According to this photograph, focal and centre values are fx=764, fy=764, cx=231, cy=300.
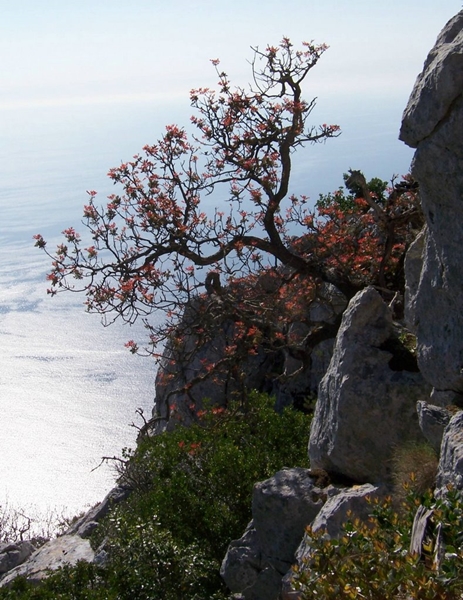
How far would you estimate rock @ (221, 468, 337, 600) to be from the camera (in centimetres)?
872

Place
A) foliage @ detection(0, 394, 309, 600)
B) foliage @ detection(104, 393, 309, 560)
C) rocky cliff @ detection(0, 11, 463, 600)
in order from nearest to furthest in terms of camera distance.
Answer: rocky cliff @ detection(0, 11, 463, 600)
foliage @ detection(0, 394, 309, 600)
foliage @ detection(104, 393, 309, 560)

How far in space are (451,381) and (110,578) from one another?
466 centimetres

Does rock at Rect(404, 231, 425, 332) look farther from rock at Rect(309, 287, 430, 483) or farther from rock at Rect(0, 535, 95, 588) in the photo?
rock at Rect(0, 535, 95, 588)

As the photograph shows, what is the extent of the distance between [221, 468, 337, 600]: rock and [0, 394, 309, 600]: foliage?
0.49 meters

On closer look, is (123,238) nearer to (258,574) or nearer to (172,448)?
(172,448)

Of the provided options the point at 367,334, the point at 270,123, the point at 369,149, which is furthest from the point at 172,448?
the point at 369,149

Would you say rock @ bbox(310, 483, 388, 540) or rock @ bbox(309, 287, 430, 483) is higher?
rock @ bbox(309, 287, 430, 483)

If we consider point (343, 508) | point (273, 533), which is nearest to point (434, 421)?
point (343, 508)

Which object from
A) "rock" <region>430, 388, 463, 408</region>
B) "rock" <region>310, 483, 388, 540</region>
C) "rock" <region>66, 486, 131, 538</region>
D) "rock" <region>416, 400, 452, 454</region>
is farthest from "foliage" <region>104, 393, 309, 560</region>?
"rock" <region>416, 400, 452, 454</region>

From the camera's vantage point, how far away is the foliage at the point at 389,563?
14.7 feet

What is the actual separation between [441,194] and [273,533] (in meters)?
4.37

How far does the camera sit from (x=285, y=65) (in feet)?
43.4

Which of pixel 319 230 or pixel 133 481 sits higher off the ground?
pixel 319 230

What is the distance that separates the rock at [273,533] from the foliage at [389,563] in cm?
310
